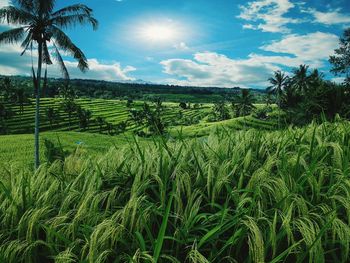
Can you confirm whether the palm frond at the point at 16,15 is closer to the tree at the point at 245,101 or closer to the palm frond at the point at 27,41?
the palm frond at the point at 27,41

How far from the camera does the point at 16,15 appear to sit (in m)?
24.7

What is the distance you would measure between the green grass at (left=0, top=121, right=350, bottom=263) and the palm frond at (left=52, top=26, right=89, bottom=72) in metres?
24.4

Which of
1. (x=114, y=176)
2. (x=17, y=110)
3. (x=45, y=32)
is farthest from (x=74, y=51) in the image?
(x=17, y=110)

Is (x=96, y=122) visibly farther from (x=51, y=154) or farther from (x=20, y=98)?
(x=51, y=154)

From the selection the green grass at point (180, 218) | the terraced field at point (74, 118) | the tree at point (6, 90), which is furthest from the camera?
the tree at point (6, 90)

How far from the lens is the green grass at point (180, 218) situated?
7.02 feet

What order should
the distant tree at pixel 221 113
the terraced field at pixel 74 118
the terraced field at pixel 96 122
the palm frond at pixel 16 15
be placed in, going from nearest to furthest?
1. the palm frond at pixel 16 15
2. the terraced field at pixel 96 122
3. the terraced field at pixel 74 118
4. the distant tree at pixel 221 113

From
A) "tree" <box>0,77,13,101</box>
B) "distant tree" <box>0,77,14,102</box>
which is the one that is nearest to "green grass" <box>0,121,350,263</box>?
"tree" <box>0,77,13,101</box>

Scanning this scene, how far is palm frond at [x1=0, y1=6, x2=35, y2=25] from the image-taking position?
962 inches

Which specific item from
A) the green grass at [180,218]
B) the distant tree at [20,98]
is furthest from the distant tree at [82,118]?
the green grass at [180,218]

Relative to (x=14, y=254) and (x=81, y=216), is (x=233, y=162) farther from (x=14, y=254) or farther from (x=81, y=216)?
(x=14, y=254)

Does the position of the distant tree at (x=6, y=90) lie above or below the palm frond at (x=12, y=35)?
below

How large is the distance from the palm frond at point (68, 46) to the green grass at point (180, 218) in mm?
24397

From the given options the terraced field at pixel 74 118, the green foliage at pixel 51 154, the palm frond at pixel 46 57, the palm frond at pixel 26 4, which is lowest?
the terraced field at pixel 74 118
